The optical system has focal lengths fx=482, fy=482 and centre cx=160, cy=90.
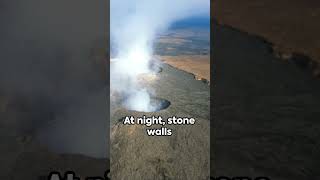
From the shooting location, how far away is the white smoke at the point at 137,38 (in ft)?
8.39

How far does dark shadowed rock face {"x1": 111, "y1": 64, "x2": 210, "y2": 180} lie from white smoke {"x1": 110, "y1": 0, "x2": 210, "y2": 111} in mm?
70

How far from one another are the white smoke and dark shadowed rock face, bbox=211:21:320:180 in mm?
240

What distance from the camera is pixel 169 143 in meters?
2.55

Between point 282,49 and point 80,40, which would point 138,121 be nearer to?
point 80,40

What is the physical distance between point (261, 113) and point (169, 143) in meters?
0.52

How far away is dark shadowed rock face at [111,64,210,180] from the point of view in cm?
255

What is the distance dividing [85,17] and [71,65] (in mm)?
269

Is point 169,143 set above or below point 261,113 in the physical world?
below

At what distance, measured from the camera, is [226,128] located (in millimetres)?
2580

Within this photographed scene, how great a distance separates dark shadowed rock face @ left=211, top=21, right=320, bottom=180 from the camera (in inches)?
100

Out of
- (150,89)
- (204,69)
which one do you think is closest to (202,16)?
(204,69)

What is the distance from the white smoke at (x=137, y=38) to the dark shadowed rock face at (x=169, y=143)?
2.8 inches

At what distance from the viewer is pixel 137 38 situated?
8.52 ft

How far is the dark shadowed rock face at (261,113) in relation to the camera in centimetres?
254
